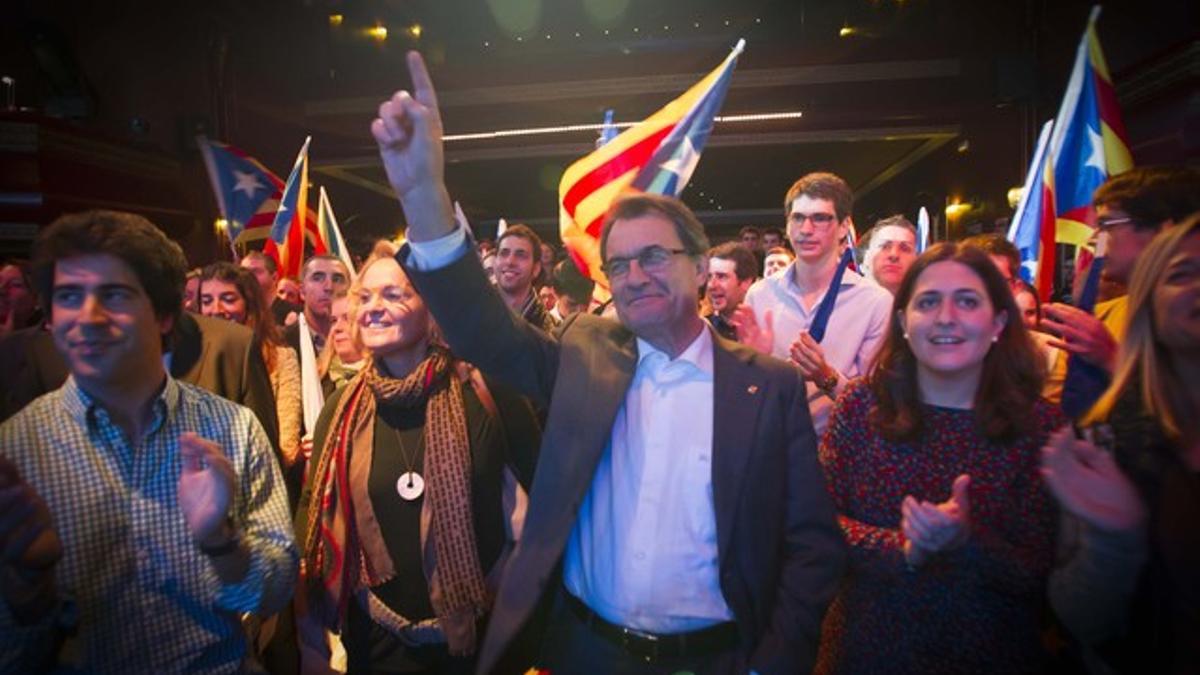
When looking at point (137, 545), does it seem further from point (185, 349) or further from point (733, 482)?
point (733, 482)

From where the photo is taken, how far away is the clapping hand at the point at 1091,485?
1.49 meters

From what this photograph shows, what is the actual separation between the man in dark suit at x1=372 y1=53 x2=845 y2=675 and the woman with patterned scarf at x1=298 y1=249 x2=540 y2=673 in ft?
1.10

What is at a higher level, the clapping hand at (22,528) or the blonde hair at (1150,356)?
the blonde hair at (1150,356)

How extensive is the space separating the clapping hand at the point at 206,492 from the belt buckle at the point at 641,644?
1.02 meters

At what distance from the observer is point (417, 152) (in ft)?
5.58

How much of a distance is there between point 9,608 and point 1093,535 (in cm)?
230

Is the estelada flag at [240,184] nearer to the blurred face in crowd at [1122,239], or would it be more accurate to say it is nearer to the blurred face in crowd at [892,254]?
the blurred face in crowd at [892,254]

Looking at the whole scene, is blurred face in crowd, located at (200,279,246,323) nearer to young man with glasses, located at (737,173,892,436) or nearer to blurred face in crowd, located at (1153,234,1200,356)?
young man with glasses, located at (737,173,892,436)

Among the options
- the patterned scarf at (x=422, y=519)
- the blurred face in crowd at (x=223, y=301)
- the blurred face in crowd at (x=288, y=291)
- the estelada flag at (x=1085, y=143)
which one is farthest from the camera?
the blurred face in crowd at (x=288, y=291)

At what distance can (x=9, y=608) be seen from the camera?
1.40m

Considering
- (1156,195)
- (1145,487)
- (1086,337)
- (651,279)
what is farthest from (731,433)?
(1156,195)

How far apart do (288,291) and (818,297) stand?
4.53 metres

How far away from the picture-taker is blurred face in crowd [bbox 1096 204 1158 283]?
97.7 inches

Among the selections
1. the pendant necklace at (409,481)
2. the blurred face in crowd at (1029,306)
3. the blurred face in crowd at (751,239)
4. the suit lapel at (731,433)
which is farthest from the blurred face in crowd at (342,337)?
the blurred face in crowd at (751,239)
